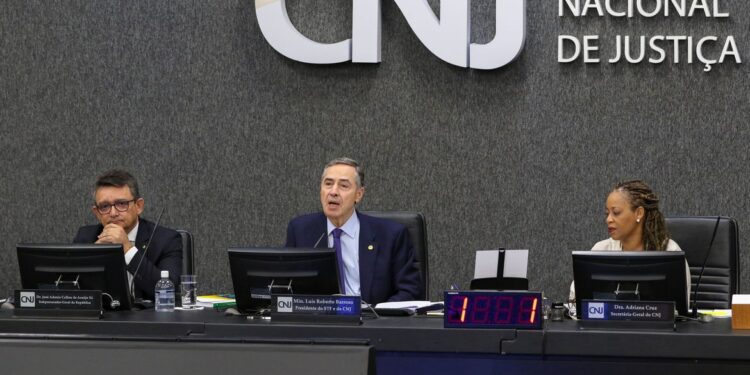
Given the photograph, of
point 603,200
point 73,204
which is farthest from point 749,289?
point 73,204

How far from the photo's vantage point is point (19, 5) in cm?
540

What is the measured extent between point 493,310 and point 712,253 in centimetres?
162

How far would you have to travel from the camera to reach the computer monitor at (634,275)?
316cm

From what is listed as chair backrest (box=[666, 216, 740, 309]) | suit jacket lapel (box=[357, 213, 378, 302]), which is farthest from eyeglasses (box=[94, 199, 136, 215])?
chair backrest (box=[666, 216, 740, 309])

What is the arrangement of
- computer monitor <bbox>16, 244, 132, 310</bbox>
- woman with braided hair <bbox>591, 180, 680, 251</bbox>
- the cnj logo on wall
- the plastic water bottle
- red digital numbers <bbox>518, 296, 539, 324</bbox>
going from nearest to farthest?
red digital numbers <bbox>518, 296, 539, 324</bbox> < computer monitor <bbox>16, 244, 132, 310</bbox> < the plastic water bottle < woman with braided hair <bbox>591, 180, 680, 251</bbox> < the cnj logo on wall

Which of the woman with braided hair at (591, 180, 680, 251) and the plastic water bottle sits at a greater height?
the woman with braided hair at (591, 180, 680, 251)

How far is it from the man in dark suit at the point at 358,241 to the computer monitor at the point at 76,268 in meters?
0.98

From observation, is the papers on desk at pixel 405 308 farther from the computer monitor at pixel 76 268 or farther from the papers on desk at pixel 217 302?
the computer monitor at pixel 76 268

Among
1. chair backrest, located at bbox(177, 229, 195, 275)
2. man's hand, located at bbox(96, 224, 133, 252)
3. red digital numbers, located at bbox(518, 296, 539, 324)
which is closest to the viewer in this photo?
red digital numbers, located at bbox(518, 296, 539, 324)

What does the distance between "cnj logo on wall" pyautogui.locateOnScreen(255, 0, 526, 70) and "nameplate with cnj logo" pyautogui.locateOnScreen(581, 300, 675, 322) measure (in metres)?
2.27

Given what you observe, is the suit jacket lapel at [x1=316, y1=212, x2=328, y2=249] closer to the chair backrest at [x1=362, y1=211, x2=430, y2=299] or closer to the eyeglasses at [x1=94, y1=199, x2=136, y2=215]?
the chair backrest at [x1=362, y1=211, x2=430, y2=299]

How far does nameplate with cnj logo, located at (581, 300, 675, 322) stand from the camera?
299 centimetres

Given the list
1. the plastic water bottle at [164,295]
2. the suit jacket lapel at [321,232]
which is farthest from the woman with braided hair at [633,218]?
the plastic water bottle at [164,295]

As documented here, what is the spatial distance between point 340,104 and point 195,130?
76cm
